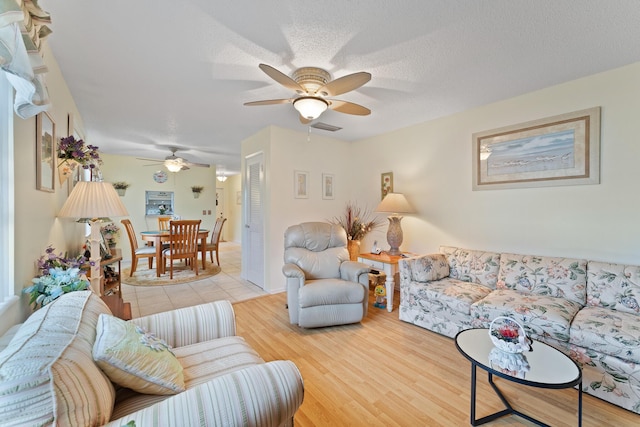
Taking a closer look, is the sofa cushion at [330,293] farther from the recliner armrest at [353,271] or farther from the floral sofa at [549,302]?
the floral sofa at [549,302]

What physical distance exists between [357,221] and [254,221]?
1632mm

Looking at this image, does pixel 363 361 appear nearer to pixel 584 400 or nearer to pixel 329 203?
pixel 584 400

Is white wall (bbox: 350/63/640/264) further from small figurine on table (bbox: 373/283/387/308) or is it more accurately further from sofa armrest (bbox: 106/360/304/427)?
sofa armrest (bbox: 106/360/304/427)

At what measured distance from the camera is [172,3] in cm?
148

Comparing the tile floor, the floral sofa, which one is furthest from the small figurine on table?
the tile floor

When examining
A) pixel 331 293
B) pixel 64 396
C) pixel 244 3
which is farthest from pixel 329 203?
pixel 64 396

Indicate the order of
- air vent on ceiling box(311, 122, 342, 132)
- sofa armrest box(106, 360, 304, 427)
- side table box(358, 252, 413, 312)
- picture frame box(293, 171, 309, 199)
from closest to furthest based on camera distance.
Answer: sofa armrest box(106, 360, 304, 427) → side table box(358, 252, 413, 312) → air vent on ceiling box(311, 122, 342, 132) → picture frame box(293, 171, 309, 199)

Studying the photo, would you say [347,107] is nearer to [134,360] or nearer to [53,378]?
[134,360]

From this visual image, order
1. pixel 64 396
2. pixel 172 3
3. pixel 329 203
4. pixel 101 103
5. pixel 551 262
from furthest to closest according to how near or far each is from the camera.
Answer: pixel 329 203 → pixel 101 103 → pixel 551 262 → pixel 172 3 → pixel 64 396

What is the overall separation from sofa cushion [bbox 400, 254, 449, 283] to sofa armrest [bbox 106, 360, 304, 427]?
6.71 ft

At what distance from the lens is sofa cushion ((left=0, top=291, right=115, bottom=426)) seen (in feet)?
2.06

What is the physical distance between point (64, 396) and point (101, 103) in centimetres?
331

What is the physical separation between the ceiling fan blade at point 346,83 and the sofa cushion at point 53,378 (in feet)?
6.13

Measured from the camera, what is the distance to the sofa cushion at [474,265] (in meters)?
2.67
